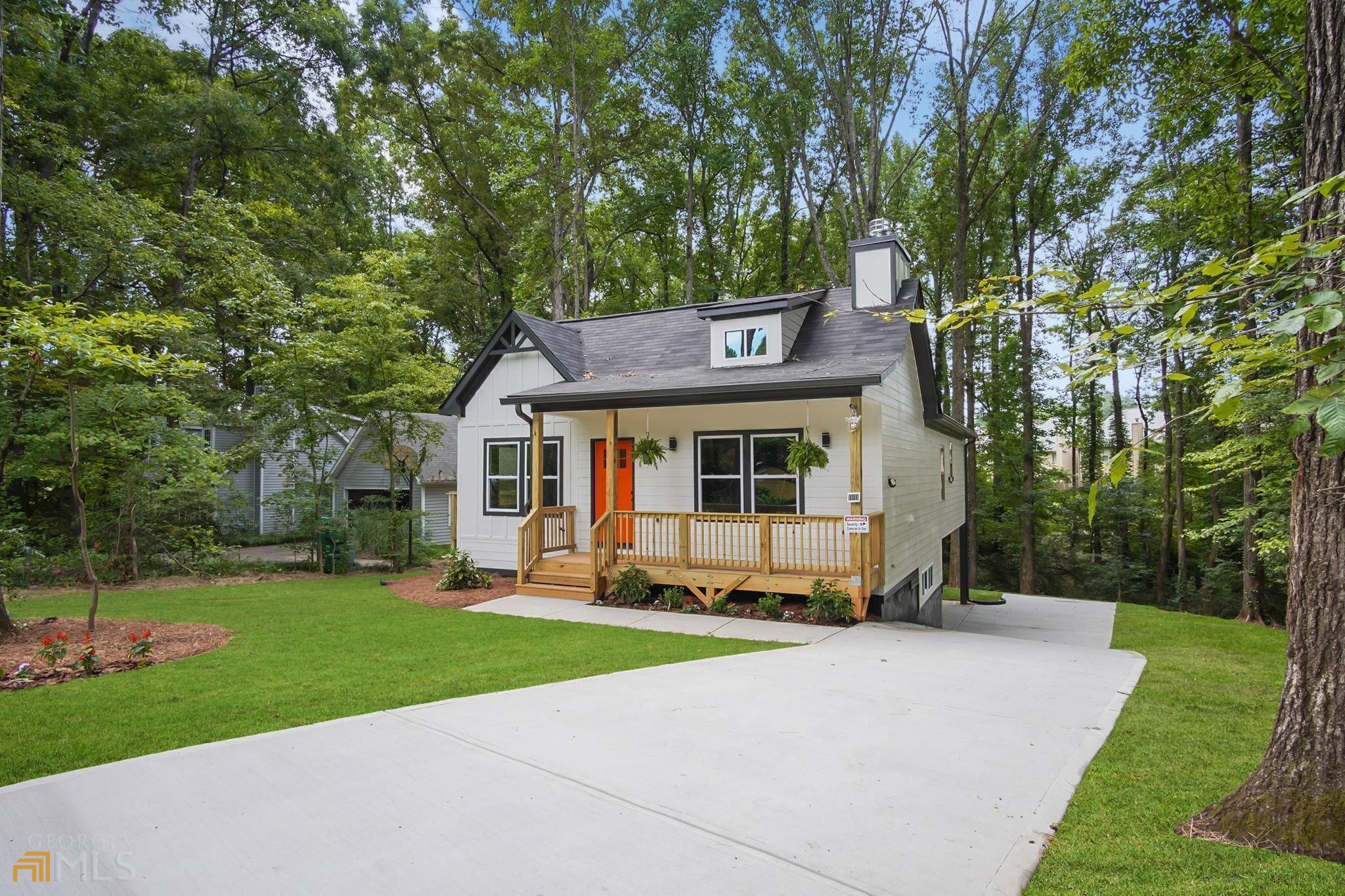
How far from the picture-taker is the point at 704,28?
69.5 feet

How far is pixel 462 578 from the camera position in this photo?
11719mm

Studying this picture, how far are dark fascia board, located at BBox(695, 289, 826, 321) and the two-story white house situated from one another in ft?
0.12

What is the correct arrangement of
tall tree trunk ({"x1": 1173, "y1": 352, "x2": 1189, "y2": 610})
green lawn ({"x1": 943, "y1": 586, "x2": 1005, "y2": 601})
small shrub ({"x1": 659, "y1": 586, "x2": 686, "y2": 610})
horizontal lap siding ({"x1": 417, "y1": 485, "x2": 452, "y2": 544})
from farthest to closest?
horizontal lap siding ({"x1": 417, "y1": 485, "x2": 452, "y2": 544}) < tall tree trunk ({"x1": 1173, "y1": 352, "x2": 1189, "y2": 610}) < green lawn ({"x1": 943, "y1": 586, "x2": 1005, "y2": 601}) < small shrub ({"x1": 659, "y1": 586, "x2": 686, "y2": 610})

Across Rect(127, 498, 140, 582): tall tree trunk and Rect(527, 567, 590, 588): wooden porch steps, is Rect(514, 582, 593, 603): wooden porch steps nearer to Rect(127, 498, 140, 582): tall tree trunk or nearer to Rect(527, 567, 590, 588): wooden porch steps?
Rect(527, 567, 590, 588): wooden porch steps

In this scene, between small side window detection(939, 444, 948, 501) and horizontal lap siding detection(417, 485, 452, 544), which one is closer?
small side window detection(939, 444, 948, 501)

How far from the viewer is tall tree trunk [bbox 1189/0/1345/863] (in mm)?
2926

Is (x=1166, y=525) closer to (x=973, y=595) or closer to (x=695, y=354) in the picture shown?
(x=973, y=595)

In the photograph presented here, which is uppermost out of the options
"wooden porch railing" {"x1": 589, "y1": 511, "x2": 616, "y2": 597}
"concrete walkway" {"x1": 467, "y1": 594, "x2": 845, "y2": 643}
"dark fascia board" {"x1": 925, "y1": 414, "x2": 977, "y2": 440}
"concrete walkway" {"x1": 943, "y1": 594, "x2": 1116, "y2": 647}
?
"dark fascia board" {"x1": 925, "y1": 414, "x2": 977, "y2": 440}

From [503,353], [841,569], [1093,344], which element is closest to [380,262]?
[503,353]

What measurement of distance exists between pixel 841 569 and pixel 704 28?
767 inches

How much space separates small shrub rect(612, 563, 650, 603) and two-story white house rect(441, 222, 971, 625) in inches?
8.6

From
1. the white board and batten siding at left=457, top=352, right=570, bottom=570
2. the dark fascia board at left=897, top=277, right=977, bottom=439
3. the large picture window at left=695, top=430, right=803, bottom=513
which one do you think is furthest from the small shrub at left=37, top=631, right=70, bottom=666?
the dark fascia board at left=897, top=277, right=977, bottom=439

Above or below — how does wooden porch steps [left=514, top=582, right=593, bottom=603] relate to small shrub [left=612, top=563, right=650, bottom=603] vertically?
below

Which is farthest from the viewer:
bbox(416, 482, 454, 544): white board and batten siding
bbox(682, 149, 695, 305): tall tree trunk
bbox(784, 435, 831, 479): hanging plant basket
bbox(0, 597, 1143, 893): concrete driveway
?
bbox(682, 149, 695, 305): tall tree trunk
